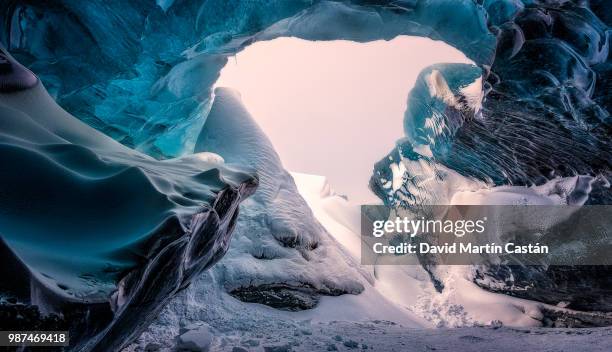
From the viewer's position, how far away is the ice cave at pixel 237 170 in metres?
1.57

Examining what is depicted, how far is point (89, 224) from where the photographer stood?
1.62 meters

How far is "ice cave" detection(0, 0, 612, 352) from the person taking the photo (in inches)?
61.9

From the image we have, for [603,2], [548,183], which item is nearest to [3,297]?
[603,2]

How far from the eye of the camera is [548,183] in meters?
5.63

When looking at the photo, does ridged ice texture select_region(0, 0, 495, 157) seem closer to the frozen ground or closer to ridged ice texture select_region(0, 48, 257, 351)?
ridged ice texture select_region(0, 48, 257, 351)

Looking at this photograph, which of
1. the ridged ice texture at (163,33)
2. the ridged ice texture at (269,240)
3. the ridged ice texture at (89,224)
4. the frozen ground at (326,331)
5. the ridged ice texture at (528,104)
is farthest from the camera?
the ridged ice texture at (269,240)

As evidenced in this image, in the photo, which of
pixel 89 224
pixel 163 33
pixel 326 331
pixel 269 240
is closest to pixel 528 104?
pixel 326 331

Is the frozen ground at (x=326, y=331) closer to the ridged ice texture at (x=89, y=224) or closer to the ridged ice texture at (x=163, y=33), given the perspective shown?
the ridged ice texture at (x=89, y=224)

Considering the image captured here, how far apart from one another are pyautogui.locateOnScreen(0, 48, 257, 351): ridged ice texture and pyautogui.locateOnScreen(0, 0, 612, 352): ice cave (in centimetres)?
1

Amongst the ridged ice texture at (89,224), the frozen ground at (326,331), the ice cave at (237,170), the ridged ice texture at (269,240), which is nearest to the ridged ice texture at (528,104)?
the ice cave at (237,170)

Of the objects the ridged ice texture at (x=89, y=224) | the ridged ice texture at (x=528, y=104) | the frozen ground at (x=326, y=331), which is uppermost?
the ridged ice texture at (x=528, y=104)

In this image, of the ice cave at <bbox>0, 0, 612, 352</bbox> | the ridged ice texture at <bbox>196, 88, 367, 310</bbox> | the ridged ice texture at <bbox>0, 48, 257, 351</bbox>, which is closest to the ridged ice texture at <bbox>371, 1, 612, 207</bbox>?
the ice cave at <bbox>0, 0, 612, 352</bbox>

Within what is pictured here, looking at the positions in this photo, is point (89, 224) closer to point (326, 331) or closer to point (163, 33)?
point (326, 331)

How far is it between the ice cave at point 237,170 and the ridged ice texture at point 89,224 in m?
0.01
